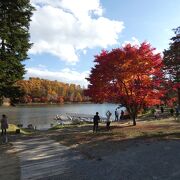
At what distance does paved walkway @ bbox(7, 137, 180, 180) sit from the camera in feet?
38.5

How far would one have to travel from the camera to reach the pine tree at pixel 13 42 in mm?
27578

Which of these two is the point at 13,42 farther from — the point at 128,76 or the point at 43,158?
the point at 43,158

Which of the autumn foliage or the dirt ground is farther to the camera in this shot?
the autumn foliage

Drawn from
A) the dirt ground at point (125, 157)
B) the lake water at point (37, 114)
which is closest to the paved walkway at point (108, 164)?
the dirt ground at point (125, 157)

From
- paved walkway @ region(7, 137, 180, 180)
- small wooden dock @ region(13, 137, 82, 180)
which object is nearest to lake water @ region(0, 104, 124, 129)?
small wooden dock @ region(13, 137, 82, 180)

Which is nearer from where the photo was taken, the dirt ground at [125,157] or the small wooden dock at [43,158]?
the dirt ground at [125,157]

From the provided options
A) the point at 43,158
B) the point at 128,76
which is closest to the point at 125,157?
the point at 43,158

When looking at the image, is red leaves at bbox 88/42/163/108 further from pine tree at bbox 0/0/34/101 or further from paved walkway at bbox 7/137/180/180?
paved walkway at bbox 7/137/180/180

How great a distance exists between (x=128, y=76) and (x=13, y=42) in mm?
10597

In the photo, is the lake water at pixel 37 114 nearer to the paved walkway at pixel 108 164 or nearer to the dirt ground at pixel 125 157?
the dirt ground at pixel 125 157

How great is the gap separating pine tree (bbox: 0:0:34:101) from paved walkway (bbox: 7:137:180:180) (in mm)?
11462

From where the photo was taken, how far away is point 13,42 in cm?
2809

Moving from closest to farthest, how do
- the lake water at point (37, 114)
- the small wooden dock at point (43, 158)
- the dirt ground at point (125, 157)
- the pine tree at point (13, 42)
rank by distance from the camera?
the dirt ground at point (125, 157), the small wooden dock at point (43, 158), the pine tree at point (13, 42), the lake water at point (37, 114)

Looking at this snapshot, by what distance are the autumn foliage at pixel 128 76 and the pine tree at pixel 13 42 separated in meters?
6.69
